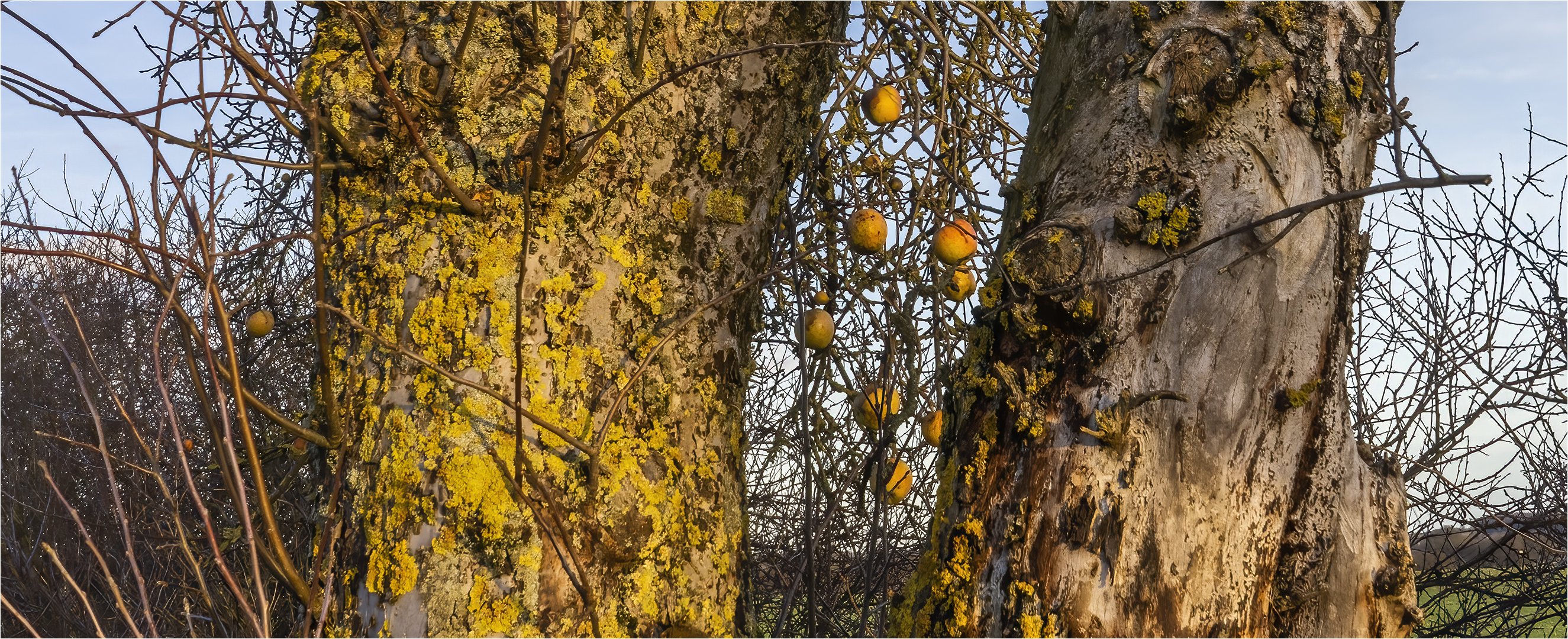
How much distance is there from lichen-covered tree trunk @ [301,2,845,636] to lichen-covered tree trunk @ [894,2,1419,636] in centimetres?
42

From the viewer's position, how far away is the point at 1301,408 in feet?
4.49

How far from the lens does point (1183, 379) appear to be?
4.32ft

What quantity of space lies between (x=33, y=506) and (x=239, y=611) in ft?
11.2

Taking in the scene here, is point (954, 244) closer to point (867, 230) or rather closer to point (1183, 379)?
point (867, 230)

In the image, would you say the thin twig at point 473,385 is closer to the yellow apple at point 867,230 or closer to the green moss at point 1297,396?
the yellow apple at point 867,230

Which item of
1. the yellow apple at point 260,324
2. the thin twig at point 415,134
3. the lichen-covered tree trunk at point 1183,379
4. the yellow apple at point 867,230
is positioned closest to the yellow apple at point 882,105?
the yellow apple at point 867,230

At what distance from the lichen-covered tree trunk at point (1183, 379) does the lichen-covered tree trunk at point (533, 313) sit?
1.38 feet

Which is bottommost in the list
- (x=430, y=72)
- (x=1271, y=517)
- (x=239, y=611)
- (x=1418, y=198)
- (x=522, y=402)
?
(x=239, y=611)

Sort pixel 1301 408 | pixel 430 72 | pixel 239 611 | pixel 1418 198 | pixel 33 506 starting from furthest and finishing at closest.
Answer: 1. pixel 33 506
2. pixel 239 611
3. pixel 1418 198
4. pixel 430 72
5. pixel 1301 408

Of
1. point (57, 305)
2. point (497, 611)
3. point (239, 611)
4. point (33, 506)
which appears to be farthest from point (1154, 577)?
point (57, 305)

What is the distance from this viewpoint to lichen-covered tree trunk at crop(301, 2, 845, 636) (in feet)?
4.53

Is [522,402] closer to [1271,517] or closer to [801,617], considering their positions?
[1271,517]

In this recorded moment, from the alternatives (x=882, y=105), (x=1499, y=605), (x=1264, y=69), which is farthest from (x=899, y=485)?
(x=1499, y=605)

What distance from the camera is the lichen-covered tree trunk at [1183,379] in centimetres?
128
